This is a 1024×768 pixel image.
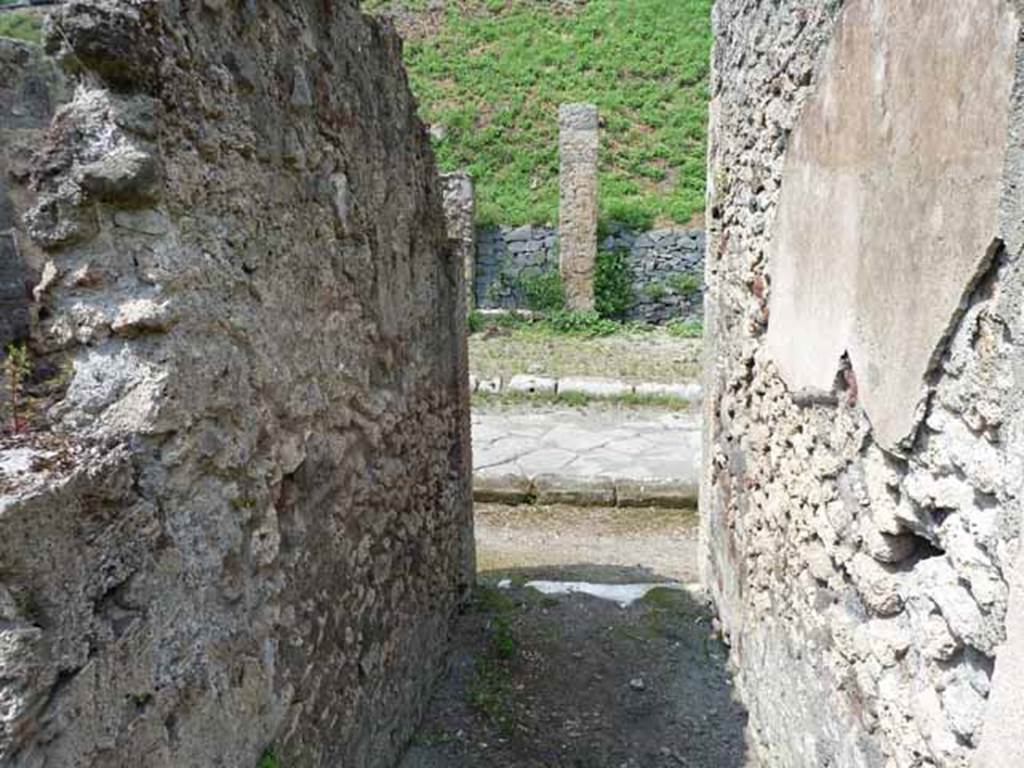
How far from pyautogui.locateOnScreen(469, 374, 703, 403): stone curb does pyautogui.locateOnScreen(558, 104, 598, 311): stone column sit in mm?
4091

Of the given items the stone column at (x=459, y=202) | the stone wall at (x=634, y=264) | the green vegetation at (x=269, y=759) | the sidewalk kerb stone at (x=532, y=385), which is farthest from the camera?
the stone wall at (x=634, y=264)

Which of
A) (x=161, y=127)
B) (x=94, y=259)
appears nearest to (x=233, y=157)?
(x=161, y=127)

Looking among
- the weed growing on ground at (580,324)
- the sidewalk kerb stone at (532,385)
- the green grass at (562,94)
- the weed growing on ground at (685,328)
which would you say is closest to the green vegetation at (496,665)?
the sidewalk kerb stone at (532,385)

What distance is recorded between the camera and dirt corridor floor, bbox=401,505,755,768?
2902 millimetres

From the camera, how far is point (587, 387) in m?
8.45

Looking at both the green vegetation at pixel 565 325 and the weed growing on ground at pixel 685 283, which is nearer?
the green vegetation at pixel 565 325

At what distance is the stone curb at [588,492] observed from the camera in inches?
233

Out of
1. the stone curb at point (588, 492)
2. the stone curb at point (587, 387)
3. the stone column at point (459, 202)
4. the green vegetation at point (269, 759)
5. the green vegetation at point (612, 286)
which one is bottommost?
the stone curb at point (588, 492)

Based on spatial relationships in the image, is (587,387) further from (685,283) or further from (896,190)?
(896,190)

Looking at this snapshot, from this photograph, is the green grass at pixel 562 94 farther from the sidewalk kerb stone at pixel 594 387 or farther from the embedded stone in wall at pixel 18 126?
the embedded stone in wall at pixel 18 126

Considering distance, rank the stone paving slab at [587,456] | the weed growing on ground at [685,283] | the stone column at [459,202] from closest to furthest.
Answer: the stone paving slab at [587,456], the stone column at [459,202], the weed growing on ground at [685,283]

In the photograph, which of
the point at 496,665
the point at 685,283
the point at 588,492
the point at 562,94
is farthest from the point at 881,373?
the point at 562,94

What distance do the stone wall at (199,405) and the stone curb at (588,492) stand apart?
3.56 m

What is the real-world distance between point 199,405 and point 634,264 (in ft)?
38.7
